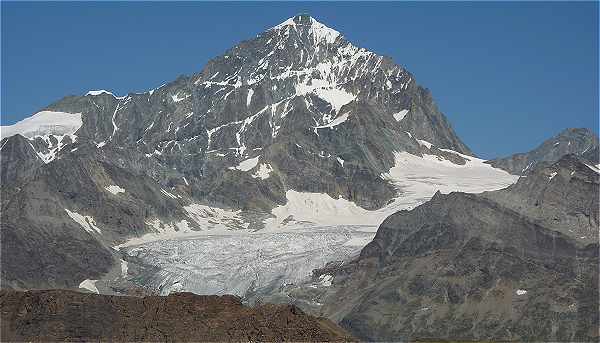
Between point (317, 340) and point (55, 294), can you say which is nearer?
point (317, 340)

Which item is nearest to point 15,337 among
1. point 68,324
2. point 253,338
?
point 68,324

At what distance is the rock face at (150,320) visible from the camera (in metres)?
136

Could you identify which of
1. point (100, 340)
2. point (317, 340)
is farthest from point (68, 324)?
point (317, 340)

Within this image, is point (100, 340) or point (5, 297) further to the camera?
point (5, 297)

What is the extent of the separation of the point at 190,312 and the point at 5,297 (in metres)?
21.3

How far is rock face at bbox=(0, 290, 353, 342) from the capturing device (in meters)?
136

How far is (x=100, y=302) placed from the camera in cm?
14425

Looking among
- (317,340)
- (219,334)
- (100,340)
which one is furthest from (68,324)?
(317,340)

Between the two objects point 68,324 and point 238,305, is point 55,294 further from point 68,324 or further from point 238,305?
point 238,305

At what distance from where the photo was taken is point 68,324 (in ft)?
460

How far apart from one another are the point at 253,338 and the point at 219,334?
157 inches

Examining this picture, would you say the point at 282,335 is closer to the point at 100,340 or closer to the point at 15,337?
the point at 100,340

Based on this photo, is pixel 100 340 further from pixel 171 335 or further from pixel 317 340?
pixel 317 340

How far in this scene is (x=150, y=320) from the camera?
139500mm
